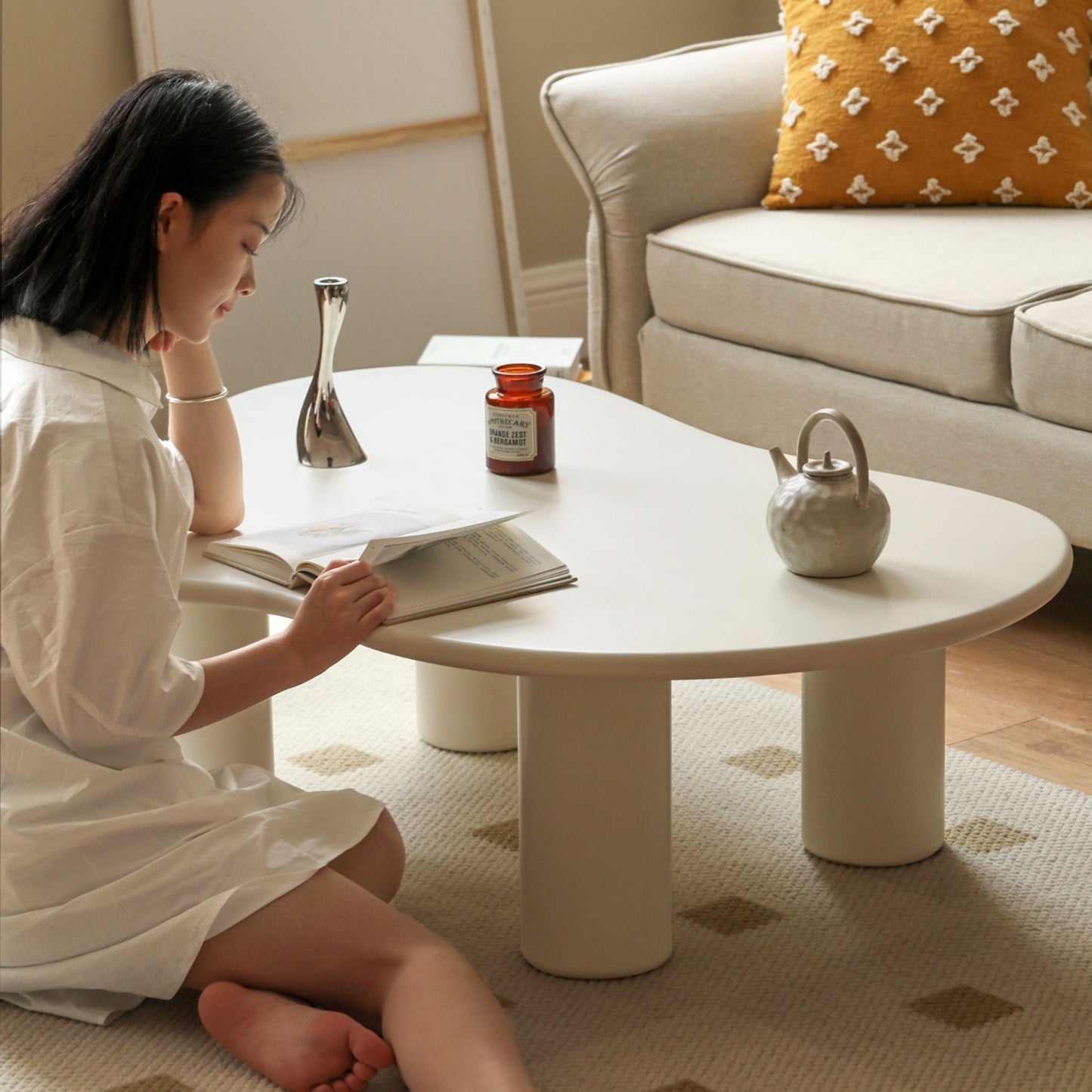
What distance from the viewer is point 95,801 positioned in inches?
47.4

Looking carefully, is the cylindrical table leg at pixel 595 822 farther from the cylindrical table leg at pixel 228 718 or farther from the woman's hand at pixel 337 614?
the cylindrical table leg at pixel 228 718

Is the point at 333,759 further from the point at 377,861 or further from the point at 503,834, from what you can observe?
the point at 377,861

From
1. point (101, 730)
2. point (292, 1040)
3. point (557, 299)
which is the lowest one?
point (292, 1040)

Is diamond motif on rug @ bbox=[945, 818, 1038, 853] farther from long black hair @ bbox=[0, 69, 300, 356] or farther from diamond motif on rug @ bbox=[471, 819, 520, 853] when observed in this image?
long black hair @ bbox=[0, 69, 300, 356]

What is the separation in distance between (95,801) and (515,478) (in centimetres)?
58

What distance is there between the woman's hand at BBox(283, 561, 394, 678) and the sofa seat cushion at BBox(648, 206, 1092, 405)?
1110mm

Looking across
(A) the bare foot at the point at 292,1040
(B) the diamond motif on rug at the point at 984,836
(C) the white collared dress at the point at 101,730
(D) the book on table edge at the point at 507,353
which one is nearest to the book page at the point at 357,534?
(C) the white collared dress at the point at 101,730

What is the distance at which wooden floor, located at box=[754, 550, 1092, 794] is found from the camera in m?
1.80

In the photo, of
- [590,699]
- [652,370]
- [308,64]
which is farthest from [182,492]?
[308,64]

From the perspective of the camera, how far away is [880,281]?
220cm

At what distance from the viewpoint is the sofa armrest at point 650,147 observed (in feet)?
8.54

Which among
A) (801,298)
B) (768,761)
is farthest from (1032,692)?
(801,298)

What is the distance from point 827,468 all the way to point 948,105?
137 centimetres

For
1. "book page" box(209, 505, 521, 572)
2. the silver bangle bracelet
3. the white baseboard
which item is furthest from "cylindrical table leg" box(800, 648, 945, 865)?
the white baseboard
